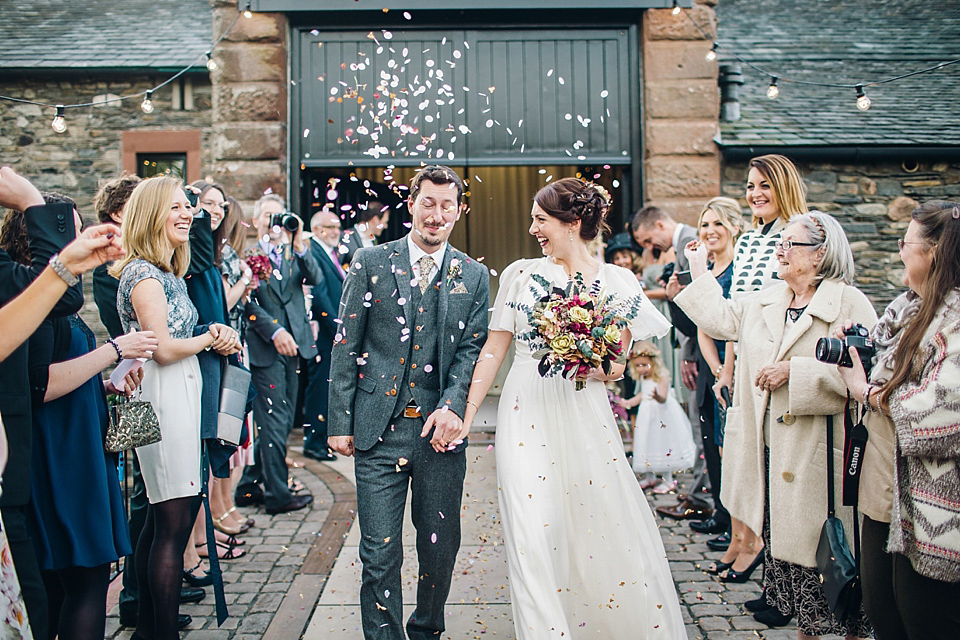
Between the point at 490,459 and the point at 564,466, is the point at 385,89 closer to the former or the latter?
the point at 490,459

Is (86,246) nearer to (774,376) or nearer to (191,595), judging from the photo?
(191,595)

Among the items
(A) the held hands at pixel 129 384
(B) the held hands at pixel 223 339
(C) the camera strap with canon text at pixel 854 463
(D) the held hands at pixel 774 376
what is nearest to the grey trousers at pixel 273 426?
(B) the held hands at pixel 223 339

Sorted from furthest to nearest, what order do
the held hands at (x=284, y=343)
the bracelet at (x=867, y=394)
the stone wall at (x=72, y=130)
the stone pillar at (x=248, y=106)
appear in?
the stone wall at (x=72, y=130)
the stone pillar at (x=248, y=106)
the held hands at (x=284, y=343)
the bracelet at (x=867, y=394)

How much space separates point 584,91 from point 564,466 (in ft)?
18.1

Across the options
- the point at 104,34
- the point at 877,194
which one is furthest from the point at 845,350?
the point at 104,34

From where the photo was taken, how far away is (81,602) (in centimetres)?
288

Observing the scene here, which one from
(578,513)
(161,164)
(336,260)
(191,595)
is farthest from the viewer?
(161,164)

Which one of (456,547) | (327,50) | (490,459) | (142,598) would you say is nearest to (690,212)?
(490,459)

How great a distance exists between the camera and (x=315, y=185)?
8.95 meters

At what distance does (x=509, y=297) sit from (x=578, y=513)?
1045 mm

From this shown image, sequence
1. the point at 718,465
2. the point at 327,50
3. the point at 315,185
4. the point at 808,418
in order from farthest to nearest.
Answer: the point at 315,185
the point at 327,50
the point at 718,465
the point at 808,418

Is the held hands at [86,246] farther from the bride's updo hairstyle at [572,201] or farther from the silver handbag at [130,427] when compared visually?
the bride's updo hairstyle at [572,201]

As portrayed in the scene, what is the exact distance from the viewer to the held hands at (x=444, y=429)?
3270mm

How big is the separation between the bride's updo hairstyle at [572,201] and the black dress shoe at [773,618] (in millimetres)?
2196
